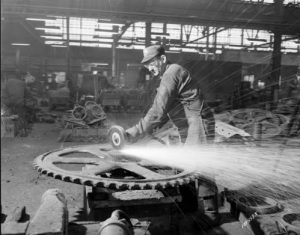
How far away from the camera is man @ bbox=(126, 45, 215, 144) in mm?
3445

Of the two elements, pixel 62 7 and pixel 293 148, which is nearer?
pixel 293 148

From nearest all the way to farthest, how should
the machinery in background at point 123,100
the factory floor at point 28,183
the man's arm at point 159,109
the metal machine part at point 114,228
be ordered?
the metal machine part at point 114,228, the man's arm at point 159,109, the factory floor at point 28,183, the machinery in background at point 123,100

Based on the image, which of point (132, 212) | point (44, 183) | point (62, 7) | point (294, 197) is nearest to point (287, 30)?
point (62, 7)

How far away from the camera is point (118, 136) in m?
3.07

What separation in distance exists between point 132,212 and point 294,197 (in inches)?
83.2

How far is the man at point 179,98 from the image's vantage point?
345 cm

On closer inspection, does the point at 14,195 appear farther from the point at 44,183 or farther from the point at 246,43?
the point at 246,43

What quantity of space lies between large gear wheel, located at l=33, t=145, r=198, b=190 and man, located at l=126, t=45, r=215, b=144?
0.52 meters

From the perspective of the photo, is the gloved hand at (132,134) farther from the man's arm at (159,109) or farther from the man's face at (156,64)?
the man's face at (156,64)

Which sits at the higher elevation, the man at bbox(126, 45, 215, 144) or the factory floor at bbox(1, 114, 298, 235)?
the man at bbox(126, 45, 215, 144)

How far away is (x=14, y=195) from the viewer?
4.87m

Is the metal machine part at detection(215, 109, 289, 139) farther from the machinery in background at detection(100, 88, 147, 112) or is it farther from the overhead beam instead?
the machinery in background at detection(100, 88, 147, 112)

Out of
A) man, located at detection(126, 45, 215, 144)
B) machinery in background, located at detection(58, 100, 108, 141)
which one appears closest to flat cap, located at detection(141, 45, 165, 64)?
man, located at detection(126, 45, 215, 144)

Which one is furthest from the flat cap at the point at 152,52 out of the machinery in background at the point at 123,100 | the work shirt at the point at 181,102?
the machinery in background at the point at 123,100
